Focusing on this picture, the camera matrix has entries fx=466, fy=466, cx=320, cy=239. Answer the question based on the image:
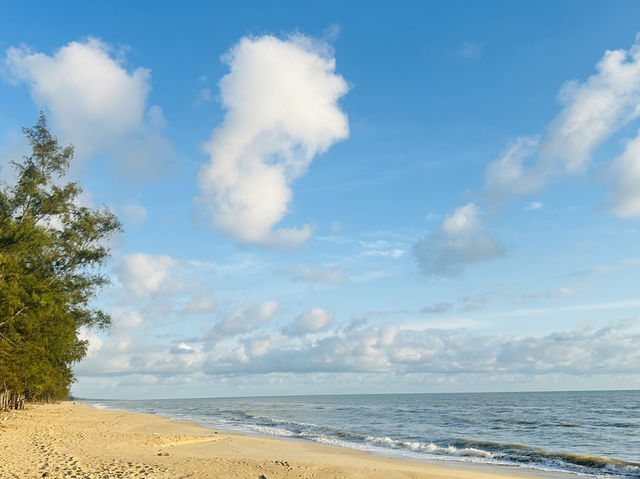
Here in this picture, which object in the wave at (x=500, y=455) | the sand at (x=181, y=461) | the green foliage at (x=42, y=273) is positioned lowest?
the wave at (x=500, y=455)

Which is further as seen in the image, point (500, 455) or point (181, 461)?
point (500, 455)

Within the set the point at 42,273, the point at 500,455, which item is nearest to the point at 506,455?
the point at 500,455

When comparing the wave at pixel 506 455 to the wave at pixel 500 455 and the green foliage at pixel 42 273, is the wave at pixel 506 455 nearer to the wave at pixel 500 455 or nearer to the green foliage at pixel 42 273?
the wave at pixel 500 455

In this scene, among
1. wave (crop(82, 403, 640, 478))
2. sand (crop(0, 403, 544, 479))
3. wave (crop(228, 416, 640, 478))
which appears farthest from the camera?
wave (crop(228, 416, 640, 478))

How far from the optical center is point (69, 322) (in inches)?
1474

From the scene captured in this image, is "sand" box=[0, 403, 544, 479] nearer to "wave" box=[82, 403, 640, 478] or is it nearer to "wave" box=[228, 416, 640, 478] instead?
"wave" box=[82, 403, 640, 478]

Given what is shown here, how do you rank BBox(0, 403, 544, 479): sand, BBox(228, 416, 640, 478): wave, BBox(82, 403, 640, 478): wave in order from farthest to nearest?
BBox(228, 416, 640, 478): wave < BBox(82, 403, 640, 478): wave < BBox(0, 403, 544, 479): sand

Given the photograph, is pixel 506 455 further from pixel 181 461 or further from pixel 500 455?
pixel 181 461

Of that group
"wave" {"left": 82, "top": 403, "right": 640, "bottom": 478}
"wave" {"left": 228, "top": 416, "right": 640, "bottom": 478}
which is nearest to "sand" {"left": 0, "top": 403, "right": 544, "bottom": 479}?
"wave" {"left": 82, "top": 403, "right": 640, "bottom": 478}

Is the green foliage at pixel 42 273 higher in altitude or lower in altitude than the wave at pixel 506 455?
higher

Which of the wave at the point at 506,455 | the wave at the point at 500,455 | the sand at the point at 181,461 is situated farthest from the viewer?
the wave at the point at 506,455

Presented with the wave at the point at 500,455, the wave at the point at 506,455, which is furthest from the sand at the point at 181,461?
the wave at the point at 506,455

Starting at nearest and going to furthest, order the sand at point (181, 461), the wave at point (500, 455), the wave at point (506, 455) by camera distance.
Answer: the sand at point (181, 461) < the wave at point (500, 455) < the wave at point (506, 455)

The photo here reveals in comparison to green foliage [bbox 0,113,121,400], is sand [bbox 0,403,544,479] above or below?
below
